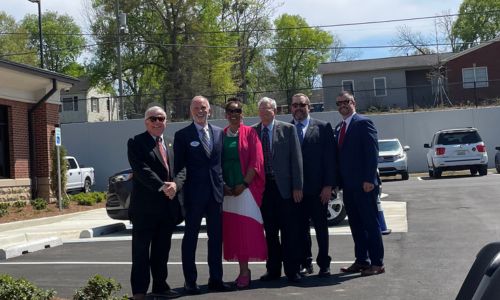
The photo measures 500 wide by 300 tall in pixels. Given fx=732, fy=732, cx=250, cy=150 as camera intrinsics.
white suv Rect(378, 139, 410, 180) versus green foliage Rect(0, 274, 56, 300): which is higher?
white suv Rect(378, 139, 410, 180)

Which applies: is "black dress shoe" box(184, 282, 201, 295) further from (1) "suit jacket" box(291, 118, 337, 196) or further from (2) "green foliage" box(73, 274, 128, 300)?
(1) "suit jacket" box(291, 118, 337, 196)

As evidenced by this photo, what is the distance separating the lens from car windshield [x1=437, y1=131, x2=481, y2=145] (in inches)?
1022

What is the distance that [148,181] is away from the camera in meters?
7.02

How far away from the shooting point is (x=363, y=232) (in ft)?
27.1

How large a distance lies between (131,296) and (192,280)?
0.65 metres

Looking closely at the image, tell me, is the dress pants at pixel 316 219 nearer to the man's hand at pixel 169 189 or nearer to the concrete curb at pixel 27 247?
the man's hand at pixel 169 189

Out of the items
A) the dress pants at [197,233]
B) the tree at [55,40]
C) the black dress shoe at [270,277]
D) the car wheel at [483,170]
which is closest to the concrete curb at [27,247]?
the dress pants at [197,233]

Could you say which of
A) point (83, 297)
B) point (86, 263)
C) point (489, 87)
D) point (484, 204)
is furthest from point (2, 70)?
point (489, 87)

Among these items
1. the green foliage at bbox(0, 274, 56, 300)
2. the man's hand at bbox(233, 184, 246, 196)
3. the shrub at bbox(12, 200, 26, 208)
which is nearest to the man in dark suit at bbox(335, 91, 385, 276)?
the man's hand at bbox(233, 184, 246, 196)

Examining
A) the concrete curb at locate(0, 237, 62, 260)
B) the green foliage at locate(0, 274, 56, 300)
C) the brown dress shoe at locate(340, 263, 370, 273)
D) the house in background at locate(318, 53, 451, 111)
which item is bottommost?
the brown dress shoe at locate(340, 263, 370, 273)

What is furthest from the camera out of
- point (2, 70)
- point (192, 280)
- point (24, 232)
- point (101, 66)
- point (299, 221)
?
point (101, 66)

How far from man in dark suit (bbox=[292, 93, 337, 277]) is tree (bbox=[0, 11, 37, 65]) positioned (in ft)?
206

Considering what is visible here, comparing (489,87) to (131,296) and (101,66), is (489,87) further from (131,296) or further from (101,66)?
(131,296)

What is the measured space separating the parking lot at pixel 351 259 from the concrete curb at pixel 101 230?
0.27 meters
